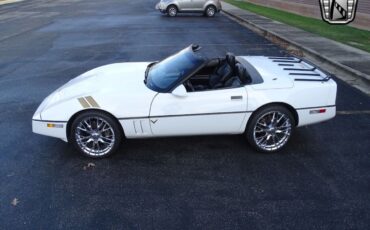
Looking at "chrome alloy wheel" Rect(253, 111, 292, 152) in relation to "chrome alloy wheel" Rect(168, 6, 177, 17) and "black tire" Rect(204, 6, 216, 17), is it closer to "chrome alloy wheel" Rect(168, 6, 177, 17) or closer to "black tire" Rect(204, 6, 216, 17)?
"black tire" Rect(204, 6, 216, 17)

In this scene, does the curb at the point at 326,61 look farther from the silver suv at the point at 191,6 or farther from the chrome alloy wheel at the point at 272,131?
the silver suv at the point at 191,6

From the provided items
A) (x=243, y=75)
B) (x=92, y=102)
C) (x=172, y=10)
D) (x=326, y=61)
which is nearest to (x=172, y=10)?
(x=172, y=10)

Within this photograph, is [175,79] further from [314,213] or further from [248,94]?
[314,213]

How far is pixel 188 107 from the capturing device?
4.73 metres

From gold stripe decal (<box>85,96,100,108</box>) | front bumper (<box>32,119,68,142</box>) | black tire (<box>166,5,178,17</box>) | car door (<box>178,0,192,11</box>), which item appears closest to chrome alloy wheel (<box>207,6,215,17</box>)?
car door (<box>178,0,192,11</box>)

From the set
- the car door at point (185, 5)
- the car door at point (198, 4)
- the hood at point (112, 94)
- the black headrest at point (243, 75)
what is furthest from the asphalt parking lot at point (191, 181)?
the car door at point (185, 5)

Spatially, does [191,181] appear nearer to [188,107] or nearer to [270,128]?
[188,107]

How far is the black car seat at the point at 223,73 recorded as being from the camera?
5.05 meters

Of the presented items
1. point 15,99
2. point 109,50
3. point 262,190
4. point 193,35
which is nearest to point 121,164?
point 262,190

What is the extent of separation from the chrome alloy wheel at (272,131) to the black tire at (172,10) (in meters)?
19.5

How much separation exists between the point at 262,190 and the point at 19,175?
3142 millimetres

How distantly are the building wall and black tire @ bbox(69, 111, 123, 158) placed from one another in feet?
49.0

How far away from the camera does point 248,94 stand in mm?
4789

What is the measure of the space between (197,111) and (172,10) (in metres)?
19.7
